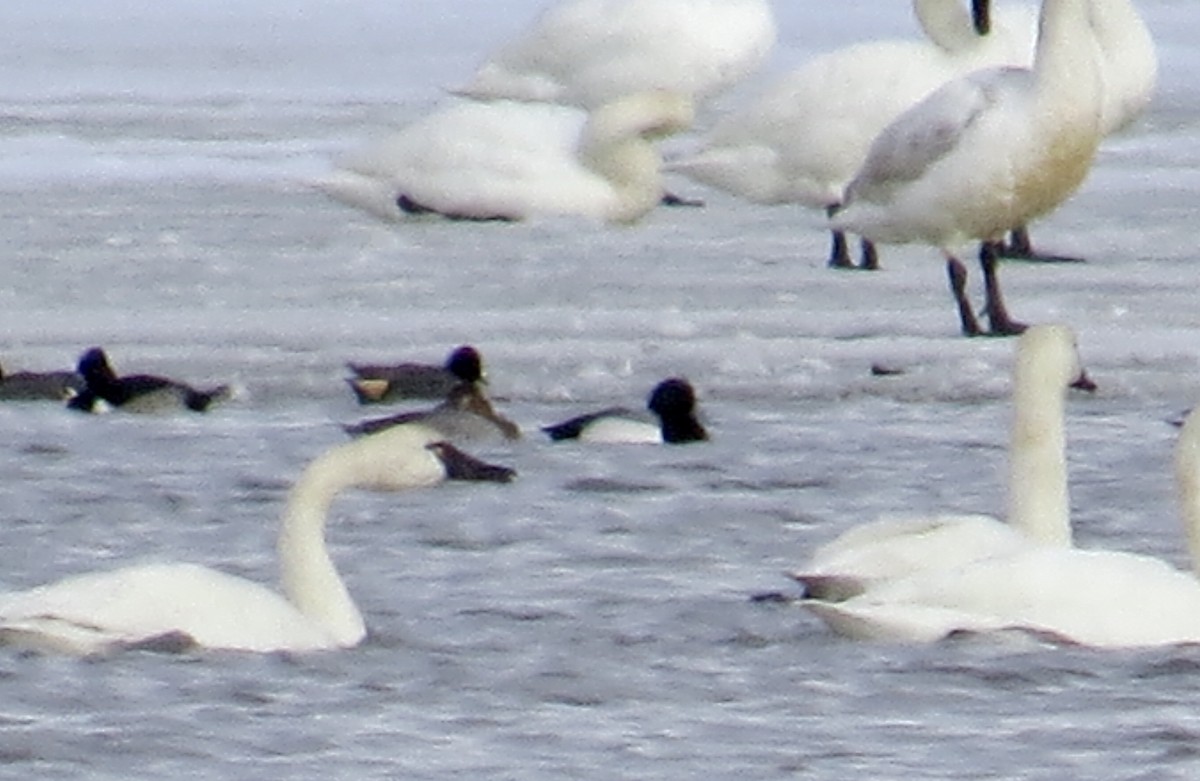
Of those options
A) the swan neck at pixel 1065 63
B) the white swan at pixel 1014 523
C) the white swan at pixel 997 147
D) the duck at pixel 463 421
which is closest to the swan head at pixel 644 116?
the white swan at pixel 997 147

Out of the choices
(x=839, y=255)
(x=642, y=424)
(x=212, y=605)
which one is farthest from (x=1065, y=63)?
(x=212, y=605)

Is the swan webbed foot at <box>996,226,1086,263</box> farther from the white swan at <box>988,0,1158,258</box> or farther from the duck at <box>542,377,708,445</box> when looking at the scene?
the duck at <box>542,377,708,445</box>

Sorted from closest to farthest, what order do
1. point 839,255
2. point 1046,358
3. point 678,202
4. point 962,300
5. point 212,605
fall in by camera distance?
point 212,605, point 1046,358, point 962,300, point 839,255, point 678,202

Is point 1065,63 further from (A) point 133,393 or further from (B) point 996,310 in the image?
(A) point 133,393

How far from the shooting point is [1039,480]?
7.27 metres

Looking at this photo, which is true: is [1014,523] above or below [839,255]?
below

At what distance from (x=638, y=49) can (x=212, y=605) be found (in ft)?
34.4

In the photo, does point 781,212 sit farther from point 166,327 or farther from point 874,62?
point 166,327

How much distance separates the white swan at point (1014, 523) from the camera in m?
6.85

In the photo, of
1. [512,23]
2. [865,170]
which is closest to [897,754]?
[865,170]

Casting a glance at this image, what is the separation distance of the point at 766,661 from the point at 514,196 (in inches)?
321

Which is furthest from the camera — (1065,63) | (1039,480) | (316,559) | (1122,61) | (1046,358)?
(1122,61)

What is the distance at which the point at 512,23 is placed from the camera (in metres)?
23.9

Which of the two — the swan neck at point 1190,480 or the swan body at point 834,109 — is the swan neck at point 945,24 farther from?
the swan neck at point 1190,480
